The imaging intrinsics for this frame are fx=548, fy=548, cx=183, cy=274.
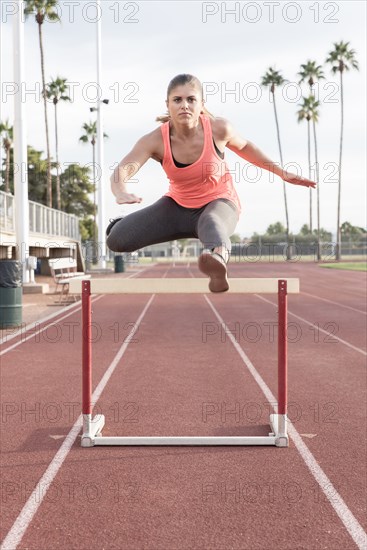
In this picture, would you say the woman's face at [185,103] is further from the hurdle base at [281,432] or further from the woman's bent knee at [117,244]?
the hurdle base at [281,432]

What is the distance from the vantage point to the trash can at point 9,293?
12758 millimetres

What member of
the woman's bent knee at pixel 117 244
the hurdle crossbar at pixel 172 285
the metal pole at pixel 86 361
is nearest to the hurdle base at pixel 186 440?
the metal pole at pixel 86 361

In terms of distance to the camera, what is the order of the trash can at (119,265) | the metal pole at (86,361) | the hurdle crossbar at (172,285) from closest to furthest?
the hurdle crossbar at (172,285) → the metal pole at (86,361) → the trash can at (119,265)

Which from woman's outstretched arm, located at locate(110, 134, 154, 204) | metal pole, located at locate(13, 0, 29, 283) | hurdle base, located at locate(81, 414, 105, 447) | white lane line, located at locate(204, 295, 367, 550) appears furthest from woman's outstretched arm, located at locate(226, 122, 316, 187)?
metal pole, located at locate(13, 0, 29, 283)

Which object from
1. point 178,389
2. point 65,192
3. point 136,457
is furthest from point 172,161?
point 65,192

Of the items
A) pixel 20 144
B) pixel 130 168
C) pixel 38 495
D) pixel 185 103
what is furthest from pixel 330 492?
pixel 20 144

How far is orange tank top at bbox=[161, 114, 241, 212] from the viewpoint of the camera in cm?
250

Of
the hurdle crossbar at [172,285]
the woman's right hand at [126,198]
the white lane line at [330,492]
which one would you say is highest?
the woman's right hand at [126,198]

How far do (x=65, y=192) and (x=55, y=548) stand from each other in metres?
52.6

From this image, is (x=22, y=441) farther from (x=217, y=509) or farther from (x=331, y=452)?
(x=331, y=452)

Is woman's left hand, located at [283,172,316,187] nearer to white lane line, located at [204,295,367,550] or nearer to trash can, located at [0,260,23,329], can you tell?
white lane line, located at [204,295,367,550]

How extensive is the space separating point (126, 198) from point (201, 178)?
462 millimetres

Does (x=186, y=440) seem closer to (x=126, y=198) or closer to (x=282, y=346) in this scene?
(x=282, y=346)

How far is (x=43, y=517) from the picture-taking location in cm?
424
